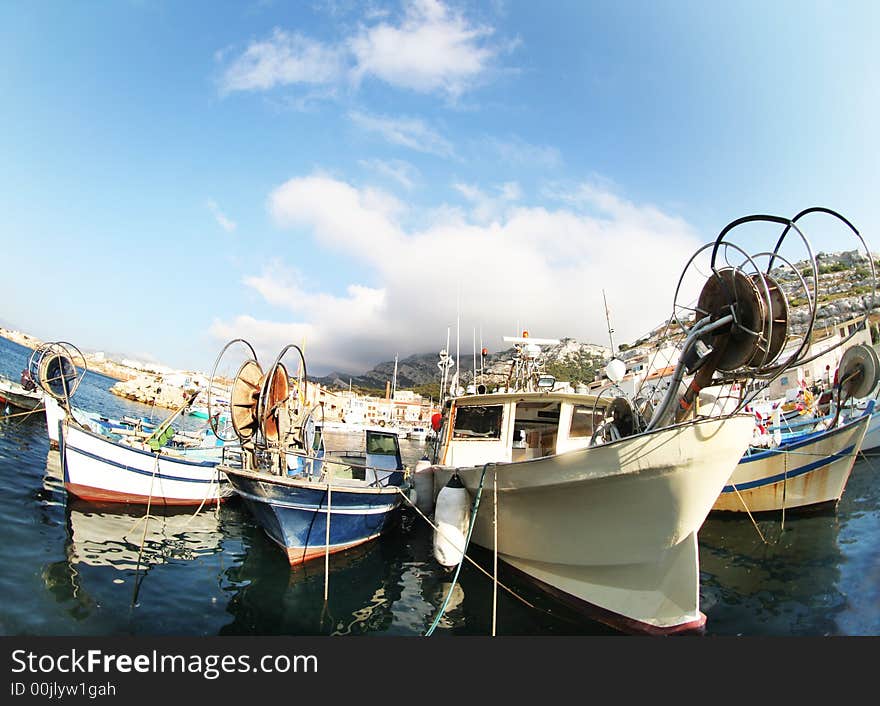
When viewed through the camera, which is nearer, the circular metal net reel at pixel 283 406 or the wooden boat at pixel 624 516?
the wooden boat at pixel 624 516

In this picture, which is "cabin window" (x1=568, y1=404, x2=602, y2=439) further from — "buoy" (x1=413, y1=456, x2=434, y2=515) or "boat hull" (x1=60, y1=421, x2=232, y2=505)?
"boat hull" (x1=60, y1=421, x2=232, y2=505)

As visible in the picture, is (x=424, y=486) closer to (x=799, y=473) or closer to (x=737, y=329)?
(x=737, y=329)

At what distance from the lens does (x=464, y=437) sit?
9586 millimetres

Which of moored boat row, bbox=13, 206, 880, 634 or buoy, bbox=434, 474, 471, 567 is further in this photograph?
buoy, bbox=434, 474, 471, 567

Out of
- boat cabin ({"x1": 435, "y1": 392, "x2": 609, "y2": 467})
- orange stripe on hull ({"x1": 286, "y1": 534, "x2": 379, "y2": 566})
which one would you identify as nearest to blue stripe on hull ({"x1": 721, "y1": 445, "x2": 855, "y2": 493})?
boat cabin ({"x1": 435, "y1": 392, "x2": 609, "y2": 467})

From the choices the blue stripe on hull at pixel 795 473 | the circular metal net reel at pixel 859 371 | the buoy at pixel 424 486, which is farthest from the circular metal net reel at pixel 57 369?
the circular metal net reel at pixel 859 371

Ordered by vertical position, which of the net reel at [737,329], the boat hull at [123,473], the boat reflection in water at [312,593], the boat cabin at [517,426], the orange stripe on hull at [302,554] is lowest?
the boat reflection in water at [312,593]

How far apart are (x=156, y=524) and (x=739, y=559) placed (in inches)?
529

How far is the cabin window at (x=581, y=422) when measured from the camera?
888cm

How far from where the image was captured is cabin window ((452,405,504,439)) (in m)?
9.34

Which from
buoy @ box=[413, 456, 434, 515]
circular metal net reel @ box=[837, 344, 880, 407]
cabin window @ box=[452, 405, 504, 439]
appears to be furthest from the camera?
buoy @ box=[413, 456, 434, 515]

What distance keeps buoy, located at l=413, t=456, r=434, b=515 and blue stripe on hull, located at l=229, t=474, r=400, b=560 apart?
1647 millimetres

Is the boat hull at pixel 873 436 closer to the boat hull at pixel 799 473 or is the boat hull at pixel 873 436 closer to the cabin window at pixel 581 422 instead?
the boat hull at pixel 799 473

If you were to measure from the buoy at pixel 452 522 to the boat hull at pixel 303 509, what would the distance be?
1695 mm
